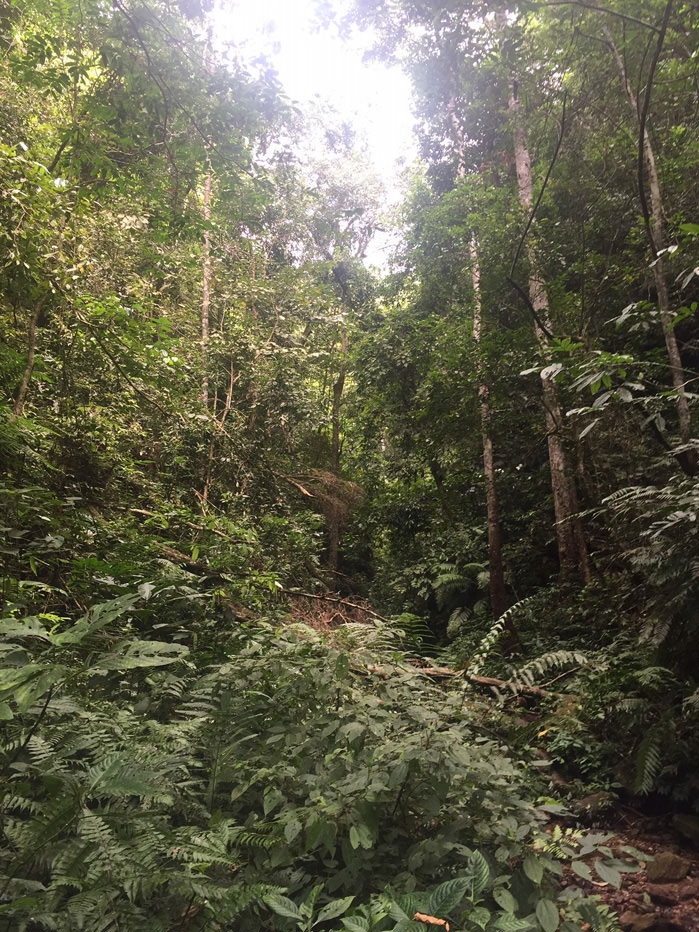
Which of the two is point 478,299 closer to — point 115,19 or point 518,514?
point 518,514

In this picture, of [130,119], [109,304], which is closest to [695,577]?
[109,304]

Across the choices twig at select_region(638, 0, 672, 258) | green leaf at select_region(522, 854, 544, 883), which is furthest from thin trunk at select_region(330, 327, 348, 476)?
green leaf at select_region(522, 854, 544, 883)

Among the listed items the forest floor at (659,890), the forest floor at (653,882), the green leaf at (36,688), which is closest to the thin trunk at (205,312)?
the forest floor at (653,882)

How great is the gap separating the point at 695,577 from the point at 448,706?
187 centimetres

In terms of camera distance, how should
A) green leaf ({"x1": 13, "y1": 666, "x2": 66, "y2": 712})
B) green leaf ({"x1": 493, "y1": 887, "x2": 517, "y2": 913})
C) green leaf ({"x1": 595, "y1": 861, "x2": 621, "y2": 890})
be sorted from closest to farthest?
green leaf ({"x1": 13, "y1": 666, "x2": 66, "y2": 712}) < green leaf ({"x1": 493, "y1": 887, "x2": 517, "y2": 913}) < green leaf ({"x1": 595, "y1": 861, "x2": 621, "y2": 890})

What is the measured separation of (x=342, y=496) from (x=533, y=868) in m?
10.8

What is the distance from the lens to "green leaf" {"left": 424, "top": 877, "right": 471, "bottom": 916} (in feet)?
4.29

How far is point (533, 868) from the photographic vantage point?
1744 mm

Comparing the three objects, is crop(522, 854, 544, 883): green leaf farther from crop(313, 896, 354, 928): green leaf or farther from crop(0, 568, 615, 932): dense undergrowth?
crop(313, 896, 354, 928): green leaf

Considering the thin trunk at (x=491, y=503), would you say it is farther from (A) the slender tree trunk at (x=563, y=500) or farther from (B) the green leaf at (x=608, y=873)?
(B) the green leaf at (x=608, y=873)

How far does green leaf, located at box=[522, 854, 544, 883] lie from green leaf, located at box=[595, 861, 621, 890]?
0.18m

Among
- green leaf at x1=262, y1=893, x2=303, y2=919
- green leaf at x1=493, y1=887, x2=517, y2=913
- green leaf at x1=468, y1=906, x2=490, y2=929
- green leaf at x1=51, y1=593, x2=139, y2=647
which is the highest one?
green leaf at x1=51, y1=593, x2=139, y2=647

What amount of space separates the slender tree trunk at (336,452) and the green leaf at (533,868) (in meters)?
10.6

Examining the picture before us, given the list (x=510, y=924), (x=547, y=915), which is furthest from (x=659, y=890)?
(x=510, y=924)
